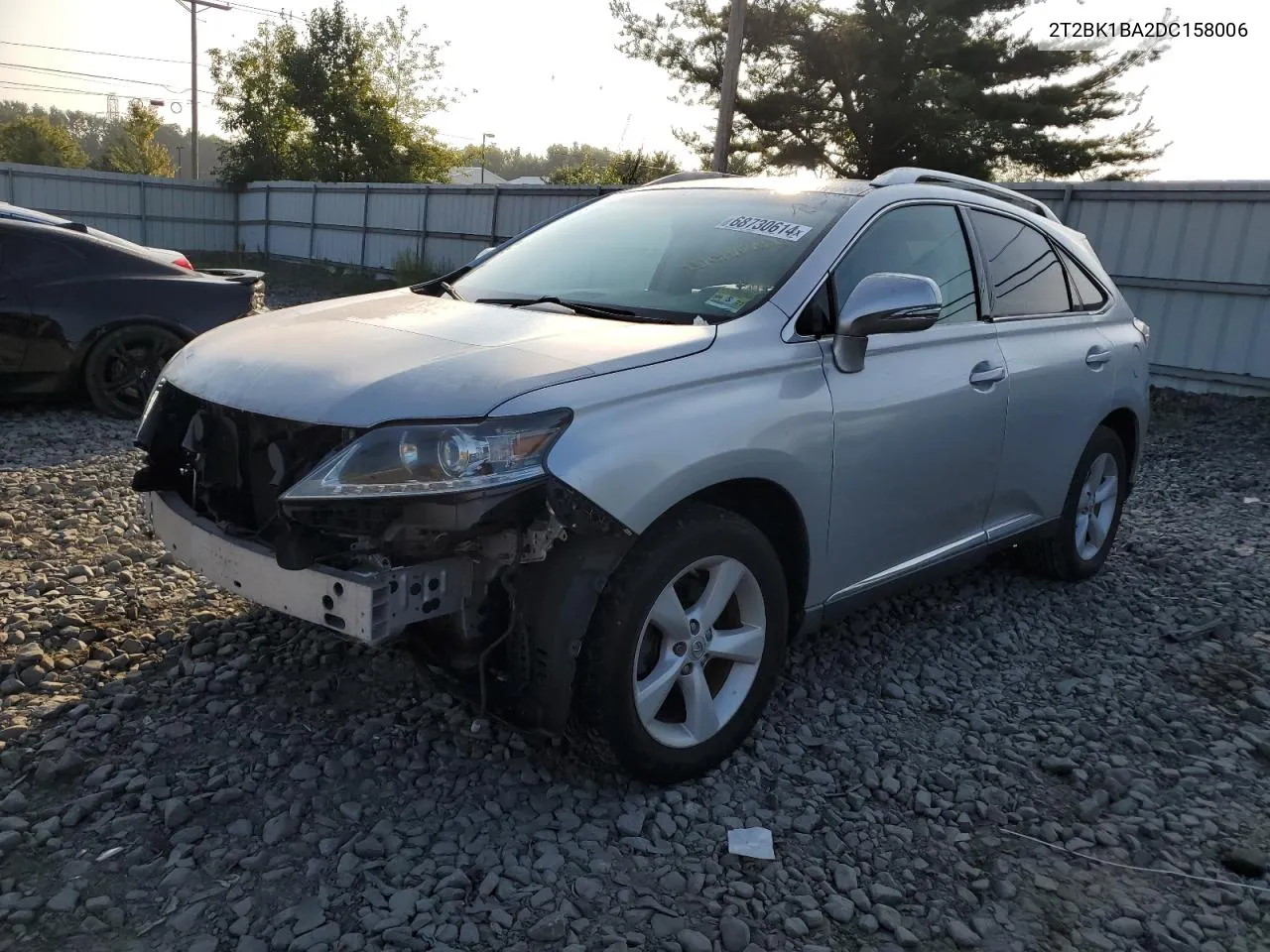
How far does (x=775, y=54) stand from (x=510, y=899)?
2147cm

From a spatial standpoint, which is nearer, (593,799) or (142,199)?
(593,799)

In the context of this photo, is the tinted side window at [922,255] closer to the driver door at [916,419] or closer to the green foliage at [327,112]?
the driver door at [916,419]

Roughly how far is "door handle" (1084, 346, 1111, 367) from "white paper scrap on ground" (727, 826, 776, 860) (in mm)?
2878

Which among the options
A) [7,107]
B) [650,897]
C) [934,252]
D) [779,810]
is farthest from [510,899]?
[7,107]

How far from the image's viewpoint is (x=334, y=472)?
2459mm

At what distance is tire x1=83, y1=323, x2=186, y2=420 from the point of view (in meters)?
7.10

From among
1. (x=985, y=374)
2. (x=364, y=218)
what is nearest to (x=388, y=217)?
(x=364, y=218)

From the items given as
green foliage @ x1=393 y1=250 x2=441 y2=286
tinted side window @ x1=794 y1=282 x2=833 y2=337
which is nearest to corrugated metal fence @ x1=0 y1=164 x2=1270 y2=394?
green foliage @ x1=393 y1=250 x2=441 y2=286

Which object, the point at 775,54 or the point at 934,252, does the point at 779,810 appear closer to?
the point at 934,252

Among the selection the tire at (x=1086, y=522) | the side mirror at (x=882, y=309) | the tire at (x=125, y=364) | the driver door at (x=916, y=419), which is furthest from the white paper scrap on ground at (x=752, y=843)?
the tire at (x=125, y=364)

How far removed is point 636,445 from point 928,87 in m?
19.0

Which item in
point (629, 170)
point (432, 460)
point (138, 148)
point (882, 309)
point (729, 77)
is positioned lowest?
point (432, 460)

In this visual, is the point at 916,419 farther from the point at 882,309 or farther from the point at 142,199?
the point at 142,199

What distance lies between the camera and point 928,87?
63.1 ft
